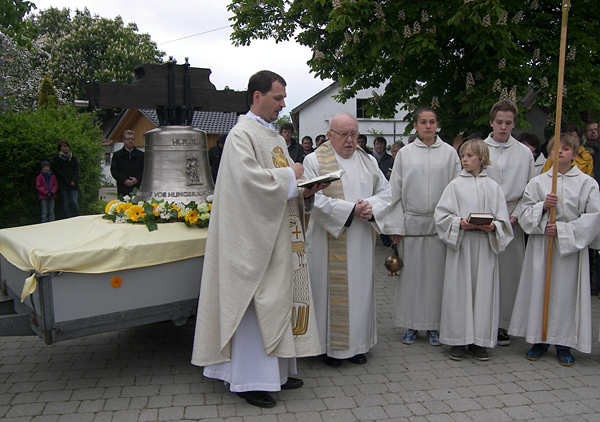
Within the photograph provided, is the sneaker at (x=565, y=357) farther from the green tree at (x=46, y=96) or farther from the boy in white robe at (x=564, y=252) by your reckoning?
the green tree at (x=46, y=96)

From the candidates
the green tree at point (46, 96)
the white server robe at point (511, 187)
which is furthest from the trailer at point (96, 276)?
the green tree at point (46, 96)

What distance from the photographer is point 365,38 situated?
29.1ft

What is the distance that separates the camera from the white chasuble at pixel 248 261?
11.1 feet

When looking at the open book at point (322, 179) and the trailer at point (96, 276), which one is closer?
the trailer at point (96, 276)

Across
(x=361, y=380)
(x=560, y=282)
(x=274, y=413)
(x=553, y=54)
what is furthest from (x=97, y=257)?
(x=553, y=54)

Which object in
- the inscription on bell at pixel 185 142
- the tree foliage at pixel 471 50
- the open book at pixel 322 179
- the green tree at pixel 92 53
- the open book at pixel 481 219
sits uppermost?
→ the green tree at pixel 92 53

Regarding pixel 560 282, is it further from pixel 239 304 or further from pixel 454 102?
pixel 454 102

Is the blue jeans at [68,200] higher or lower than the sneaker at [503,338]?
higher

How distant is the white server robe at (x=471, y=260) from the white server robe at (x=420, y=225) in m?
0.24

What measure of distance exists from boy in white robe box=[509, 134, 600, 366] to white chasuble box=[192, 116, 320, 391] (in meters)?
2.17

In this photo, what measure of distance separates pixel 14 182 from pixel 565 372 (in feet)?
32.1

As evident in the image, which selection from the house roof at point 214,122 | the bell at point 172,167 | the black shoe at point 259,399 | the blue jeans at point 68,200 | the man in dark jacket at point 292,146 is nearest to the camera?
the black shoe at point 259,399

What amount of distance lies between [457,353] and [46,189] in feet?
28.2

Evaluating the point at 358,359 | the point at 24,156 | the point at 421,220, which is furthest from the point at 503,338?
the point at 24,156
